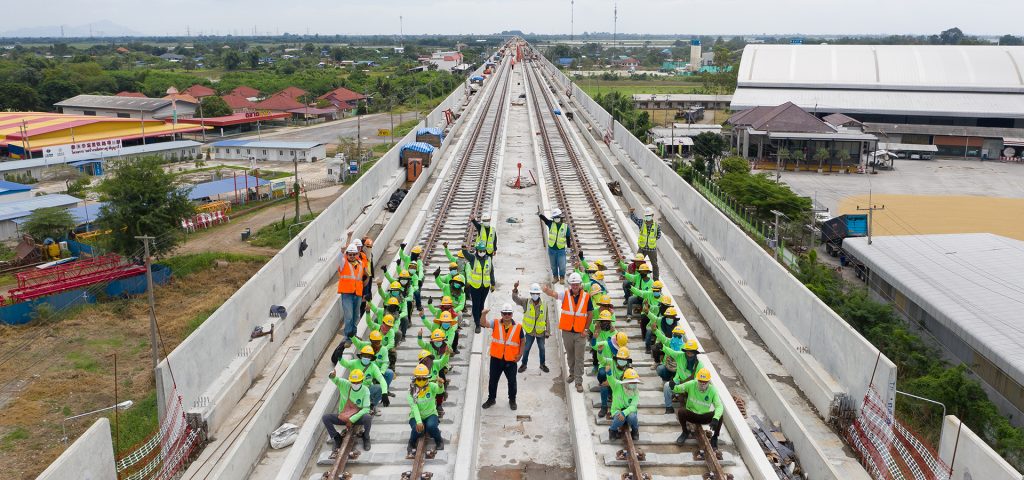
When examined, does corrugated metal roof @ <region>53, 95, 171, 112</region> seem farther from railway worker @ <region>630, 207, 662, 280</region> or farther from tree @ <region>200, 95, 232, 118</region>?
railway worker @ <region>630, 207, 662, 280</region>

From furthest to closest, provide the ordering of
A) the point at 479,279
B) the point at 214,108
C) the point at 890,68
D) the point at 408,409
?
the point at 214,108, the point at 890,68, the point at 479,279, the point at 408,409

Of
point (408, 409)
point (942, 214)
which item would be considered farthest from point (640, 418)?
point (942, 214)

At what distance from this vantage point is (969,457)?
8.27 meters

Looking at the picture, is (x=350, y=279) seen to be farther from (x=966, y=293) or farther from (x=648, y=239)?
(x=966, y=293)

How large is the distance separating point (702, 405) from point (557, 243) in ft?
20.4

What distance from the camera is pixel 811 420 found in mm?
11305

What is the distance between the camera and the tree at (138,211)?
86.5ft

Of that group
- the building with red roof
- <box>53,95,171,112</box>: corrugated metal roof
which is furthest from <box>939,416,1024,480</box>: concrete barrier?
the building with red roof

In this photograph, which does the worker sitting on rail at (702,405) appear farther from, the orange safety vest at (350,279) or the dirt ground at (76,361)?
the dirt ground at (76,361)

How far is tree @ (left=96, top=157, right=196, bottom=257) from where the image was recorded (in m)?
26.4

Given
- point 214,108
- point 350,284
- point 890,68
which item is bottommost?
point 350,284

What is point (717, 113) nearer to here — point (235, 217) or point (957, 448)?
point (235, 217)

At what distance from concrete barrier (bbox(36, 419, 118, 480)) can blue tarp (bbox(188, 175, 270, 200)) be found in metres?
27.7

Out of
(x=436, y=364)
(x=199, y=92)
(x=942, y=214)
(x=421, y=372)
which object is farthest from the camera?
(x=199, y=92)
